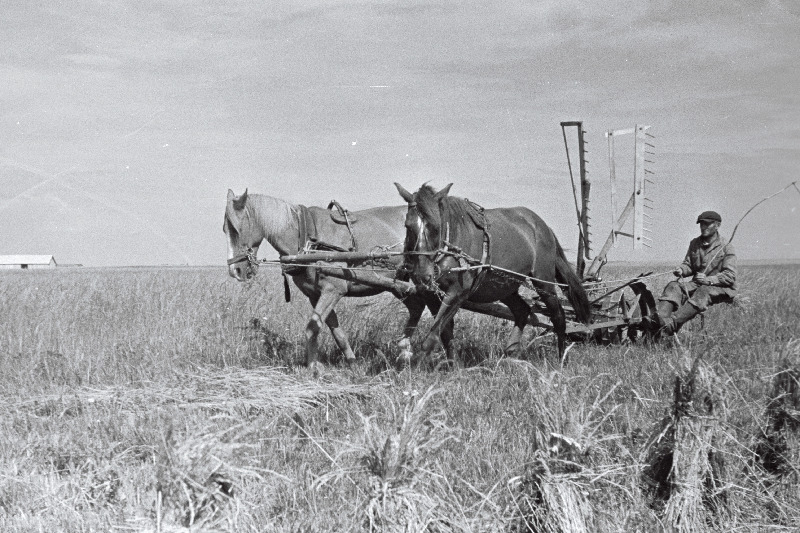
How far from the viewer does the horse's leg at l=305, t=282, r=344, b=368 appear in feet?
25.2

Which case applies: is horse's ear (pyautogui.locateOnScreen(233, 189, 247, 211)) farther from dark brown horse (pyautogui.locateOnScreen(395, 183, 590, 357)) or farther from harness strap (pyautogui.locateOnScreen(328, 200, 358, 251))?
dark brown horse (pyautogui.locateOnScreen(395, 183, 590, 357))

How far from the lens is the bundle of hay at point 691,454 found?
411 centimetres

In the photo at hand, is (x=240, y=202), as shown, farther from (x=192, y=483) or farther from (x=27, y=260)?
(x=27, y=260)

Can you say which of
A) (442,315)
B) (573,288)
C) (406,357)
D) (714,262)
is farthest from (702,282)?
(406,357)

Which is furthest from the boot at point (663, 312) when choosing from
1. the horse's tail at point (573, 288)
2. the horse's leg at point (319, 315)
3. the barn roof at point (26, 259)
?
the barn roof at point (26, 259)

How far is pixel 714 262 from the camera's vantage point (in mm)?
9234

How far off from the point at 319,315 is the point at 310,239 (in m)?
0.87

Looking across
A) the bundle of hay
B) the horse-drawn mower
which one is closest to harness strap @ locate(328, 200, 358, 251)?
the horse-drawn mower

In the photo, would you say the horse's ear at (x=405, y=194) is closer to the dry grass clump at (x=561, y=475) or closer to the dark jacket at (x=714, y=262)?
the dry grass clump at (x=561, y=475)

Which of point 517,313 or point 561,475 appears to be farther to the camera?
point 517,313

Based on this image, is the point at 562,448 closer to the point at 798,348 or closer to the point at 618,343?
the point at 798,348

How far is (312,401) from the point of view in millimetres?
5824

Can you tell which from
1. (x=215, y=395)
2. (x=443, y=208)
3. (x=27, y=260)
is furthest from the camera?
(x=27, y=260)

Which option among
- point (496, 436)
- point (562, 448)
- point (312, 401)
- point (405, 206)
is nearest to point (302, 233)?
point (405, 206)
